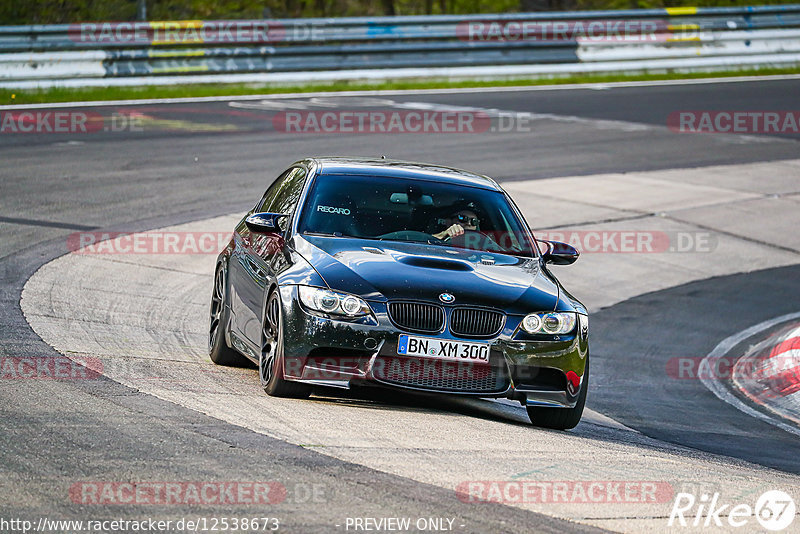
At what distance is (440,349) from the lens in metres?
7.19

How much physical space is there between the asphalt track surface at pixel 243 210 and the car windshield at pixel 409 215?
5.68ft

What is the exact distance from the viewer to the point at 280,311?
24.2ft

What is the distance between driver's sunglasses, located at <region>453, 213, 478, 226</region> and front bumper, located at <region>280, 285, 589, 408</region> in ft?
4.48

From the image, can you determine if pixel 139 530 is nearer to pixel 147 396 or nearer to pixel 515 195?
pixel 147 396

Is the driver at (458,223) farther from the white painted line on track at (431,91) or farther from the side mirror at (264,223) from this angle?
the white painted line on track at (431,91)

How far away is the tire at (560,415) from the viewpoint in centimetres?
775

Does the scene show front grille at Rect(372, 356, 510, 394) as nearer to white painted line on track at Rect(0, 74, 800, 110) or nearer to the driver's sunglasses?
the driver's sunglasses

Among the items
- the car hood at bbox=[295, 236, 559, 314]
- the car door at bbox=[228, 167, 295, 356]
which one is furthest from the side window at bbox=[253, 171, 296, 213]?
the car hood at bbox=[295, 236, 559, 314]

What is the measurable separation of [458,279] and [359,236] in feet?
3.16

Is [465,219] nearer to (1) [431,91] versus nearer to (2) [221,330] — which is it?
(2) [221,330]

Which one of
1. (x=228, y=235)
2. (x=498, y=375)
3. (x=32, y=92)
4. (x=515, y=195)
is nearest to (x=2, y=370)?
(x=498, y=375)

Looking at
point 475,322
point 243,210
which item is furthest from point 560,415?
point 243,210

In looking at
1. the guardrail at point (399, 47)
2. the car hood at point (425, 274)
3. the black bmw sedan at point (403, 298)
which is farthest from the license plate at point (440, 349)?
the guardrail at point (399, 47)

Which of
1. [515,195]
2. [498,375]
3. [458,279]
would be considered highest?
[458,279]
